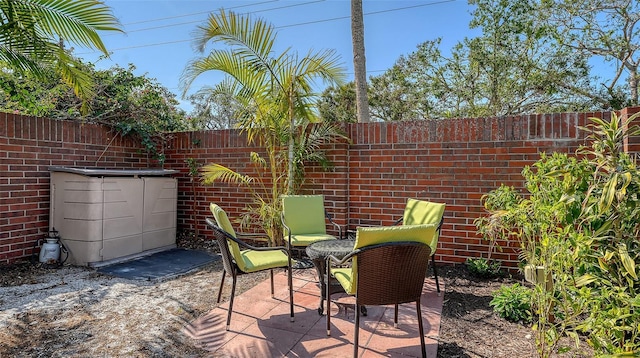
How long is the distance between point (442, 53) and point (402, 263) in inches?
415

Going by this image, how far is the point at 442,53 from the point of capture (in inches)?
447

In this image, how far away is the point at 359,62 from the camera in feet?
22.4

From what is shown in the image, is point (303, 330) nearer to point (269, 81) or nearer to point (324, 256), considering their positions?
point (324, 256)

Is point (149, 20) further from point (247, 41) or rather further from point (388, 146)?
point (388, 146)

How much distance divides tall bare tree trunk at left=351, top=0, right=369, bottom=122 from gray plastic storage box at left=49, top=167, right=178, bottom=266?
3833mm

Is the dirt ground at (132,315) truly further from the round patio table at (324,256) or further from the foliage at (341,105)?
the foliage at (341,105)

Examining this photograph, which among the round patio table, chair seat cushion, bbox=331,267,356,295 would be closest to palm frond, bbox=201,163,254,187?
the round patio table

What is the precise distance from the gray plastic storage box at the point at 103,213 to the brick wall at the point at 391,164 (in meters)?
0.34

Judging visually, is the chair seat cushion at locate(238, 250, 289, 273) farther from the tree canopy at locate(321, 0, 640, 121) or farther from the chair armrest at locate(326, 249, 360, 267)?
the tree canopy at locate(321, 0, 640, 121)

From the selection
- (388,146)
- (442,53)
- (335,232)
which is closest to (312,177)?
(335,232)

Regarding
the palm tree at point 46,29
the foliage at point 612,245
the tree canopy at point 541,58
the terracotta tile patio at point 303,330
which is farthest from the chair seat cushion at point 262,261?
the tree canopy at point 541,58

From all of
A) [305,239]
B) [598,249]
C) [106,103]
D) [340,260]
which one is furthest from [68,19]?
[598,249]

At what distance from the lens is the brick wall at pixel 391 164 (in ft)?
14.5

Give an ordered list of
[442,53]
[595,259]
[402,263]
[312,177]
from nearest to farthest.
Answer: [595,259] < [402,263] < [312,177] < [442,53]
